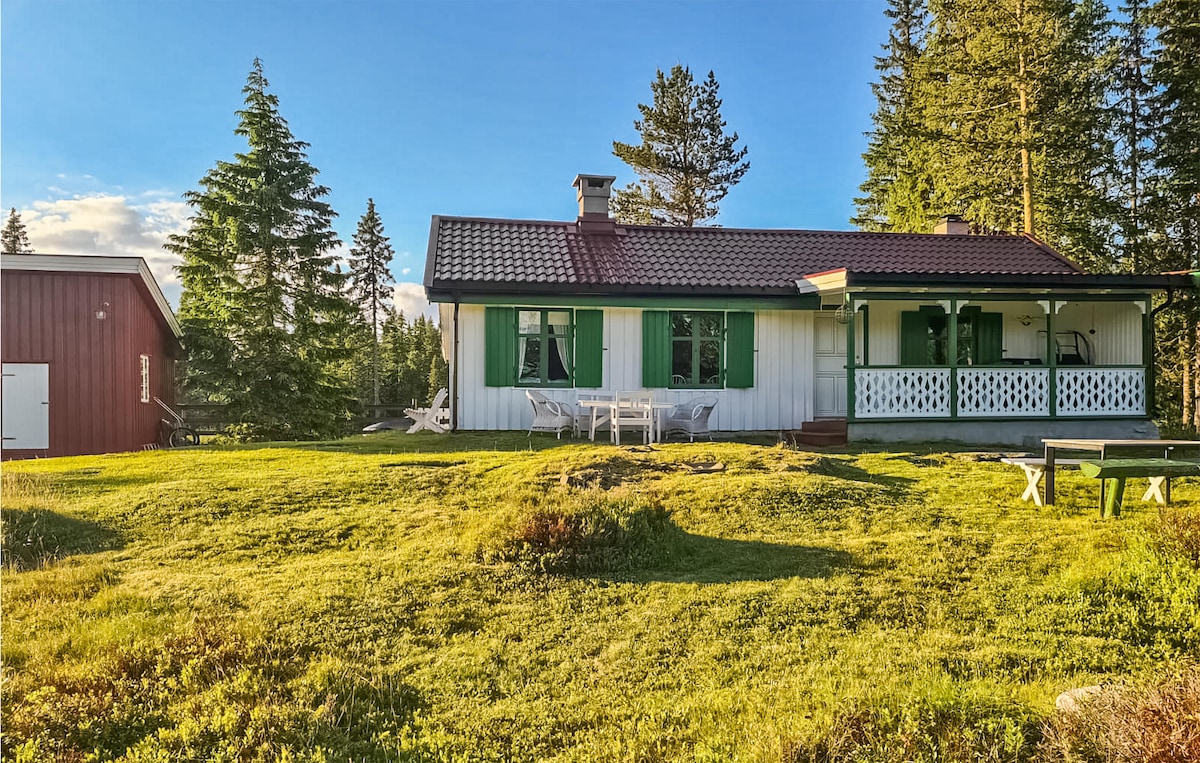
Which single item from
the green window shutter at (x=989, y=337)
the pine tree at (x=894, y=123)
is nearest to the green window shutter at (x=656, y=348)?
the green window shutter at (x=989, y=337)

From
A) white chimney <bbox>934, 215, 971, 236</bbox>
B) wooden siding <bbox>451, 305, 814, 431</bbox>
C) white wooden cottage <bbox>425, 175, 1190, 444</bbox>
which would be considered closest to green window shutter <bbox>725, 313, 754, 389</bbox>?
white wooden cottage <bbox>425, 175, 1190, 444</bbox>

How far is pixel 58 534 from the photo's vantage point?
254 inches

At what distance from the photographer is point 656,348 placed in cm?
1377

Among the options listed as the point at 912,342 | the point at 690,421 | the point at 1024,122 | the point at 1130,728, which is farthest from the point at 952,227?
the point at 1130,728

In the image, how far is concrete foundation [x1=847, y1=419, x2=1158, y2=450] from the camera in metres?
12.8

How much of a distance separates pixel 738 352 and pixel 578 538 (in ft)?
28.1

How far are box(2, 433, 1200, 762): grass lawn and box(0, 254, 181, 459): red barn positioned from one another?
7186 mm

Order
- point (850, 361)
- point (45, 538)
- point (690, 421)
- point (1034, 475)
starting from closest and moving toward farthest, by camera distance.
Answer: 1. point (45, 538)
2. point (1034, 475)
3. point (690, 421)
4. point (850, 361)

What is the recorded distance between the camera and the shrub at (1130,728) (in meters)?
3.04

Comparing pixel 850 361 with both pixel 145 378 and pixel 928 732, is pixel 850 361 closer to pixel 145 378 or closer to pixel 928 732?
pixel 928 732

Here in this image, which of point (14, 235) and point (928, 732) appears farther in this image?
point (14, 235)

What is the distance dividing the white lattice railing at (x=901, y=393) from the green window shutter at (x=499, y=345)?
19.5ft

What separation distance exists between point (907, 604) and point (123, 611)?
5.11 m

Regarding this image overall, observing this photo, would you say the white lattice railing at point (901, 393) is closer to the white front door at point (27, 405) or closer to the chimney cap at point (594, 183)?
the chimney cap at point (594, 183)
